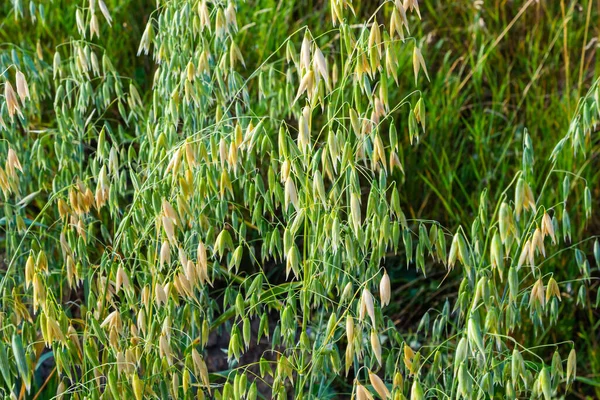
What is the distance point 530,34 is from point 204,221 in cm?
234

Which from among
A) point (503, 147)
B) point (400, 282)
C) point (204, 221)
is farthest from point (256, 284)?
point (503, 147)

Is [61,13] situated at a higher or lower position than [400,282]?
higher

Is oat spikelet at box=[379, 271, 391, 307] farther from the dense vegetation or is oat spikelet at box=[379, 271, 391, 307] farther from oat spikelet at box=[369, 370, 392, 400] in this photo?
oat spikelet at box=[369, 370, 392, 400]

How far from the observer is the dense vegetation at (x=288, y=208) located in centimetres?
149

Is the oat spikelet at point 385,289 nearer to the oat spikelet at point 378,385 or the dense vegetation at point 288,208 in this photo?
the dense vegetation at point 288,208

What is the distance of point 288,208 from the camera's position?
1714 mm

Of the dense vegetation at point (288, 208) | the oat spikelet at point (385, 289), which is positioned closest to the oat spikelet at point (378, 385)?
the dense vegetation at point (288, 208)

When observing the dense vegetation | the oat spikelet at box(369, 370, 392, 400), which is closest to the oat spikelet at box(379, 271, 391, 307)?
the dense vegetation

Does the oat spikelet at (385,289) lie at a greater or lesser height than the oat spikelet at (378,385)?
greater

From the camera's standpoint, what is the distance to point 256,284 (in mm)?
1621

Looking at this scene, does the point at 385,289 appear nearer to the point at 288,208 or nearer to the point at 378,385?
the point at 378,385

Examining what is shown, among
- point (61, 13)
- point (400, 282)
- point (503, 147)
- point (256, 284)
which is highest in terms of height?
point (61, 13)

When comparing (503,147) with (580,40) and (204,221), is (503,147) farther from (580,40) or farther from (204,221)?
(204,221)

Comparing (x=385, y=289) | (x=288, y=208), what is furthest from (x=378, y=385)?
(x=288, y=208)
